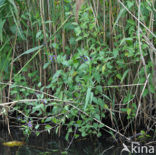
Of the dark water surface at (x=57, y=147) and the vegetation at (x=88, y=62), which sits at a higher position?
the vegetation at (x=88, y=62)

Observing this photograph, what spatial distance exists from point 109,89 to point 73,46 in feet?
1.17

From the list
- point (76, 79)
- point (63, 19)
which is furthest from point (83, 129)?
point (63, 19)

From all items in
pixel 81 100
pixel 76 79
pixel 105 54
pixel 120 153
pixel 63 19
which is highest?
pixel 63 19

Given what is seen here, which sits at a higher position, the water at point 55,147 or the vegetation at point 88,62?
the vegetation at point 88,62

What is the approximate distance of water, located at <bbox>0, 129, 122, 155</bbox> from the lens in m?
1.54

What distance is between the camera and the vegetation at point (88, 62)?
5.10 ft

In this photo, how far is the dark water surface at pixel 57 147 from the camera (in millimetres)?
1537

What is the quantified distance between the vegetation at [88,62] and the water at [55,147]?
79 millimetres

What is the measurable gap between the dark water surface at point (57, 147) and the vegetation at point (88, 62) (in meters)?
0.08

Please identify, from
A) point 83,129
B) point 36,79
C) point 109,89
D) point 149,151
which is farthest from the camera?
point 36,79

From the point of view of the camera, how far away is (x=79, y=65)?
1696mm

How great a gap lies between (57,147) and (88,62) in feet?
1.72

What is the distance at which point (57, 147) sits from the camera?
1.61 metres

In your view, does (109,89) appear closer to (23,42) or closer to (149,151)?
(149,151)
